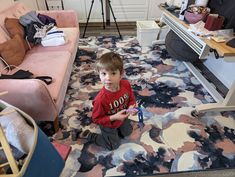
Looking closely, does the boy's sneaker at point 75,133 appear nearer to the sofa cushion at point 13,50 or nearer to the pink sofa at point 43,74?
the pink sofa at point 43,74

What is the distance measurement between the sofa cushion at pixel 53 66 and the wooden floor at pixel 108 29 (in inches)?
61.5

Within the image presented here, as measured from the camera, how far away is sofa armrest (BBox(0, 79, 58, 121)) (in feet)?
4.19

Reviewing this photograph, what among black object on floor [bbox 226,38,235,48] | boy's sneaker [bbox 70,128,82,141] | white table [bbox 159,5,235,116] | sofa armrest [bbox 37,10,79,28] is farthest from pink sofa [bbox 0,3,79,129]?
black object on floor [bbox 226,38,235,48]

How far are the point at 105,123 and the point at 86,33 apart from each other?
2540 millimetres

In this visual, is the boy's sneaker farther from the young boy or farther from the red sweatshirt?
the red sweatshirt

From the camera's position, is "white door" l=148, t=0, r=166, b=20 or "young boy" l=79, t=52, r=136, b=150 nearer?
"young boy" l=79, t=52, r=136, b=150

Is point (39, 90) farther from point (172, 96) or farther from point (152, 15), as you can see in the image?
point (152, 15)

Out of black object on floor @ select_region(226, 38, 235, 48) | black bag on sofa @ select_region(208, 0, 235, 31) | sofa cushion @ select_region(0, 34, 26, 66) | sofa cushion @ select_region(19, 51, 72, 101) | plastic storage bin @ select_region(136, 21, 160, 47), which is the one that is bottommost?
plastic storage bin @ select_region(136, 21, 160, 47)

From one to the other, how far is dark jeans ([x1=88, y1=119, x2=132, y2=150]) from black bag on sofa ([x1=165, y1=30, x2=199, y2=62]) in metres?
1.27

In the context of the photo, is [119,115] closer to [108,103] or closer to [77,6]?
[108,103]

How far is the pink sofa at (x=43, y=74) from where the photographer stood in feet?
4.23

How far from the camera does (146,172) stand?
136cm

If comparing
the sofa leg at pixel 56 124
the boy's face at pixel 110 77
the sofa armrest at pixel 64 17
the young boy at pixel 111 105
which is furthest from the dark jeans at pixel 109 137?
the sofa armrest at pixel 64 17

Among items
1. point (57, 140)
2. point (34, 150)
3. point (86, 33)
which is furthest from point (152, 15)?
point (34, 150)
